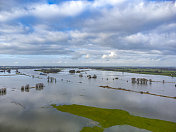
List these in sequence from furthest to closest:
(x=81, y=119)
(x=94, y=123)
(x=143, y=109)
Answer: (x=143, y=109), (x=81, y=119), (x=94, y=123)

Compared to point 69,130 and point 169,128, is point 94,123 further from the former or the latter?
point 169,128

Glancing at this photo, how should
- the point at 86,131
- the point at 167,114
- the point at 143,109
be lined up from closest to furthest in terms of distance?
1. the point at 86,131
2. the point at 167,114
3. the point at 143,109

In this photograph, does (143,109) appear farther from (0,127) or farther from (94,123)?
(0,127)

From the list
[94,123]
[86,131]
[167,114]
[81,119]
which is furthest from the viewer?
[167,114]

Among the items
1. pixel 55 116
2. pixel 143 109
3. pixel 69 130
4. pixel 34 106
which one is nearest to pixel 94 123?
pixel 69 130

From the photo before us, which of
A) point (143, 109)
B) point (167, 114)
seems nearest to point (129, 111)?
point (143, 109)

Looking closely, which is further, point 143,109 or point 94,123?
point 143,109
